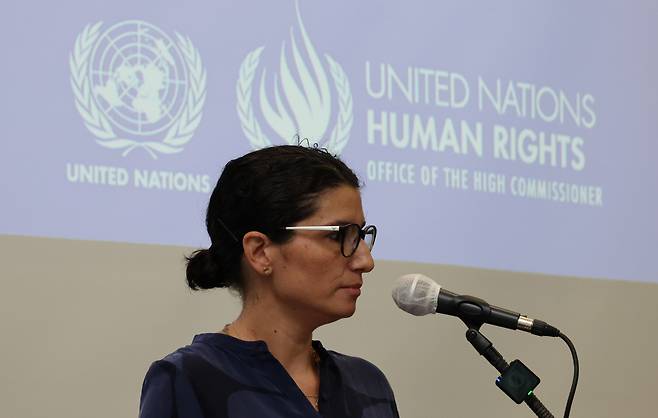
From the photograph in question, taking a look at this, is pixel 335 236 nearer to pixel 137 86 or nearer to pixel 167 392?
pixel 167 392

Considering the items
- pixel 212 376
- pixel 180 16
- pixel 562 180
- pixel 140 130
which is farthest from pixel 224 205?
pixel 562 180

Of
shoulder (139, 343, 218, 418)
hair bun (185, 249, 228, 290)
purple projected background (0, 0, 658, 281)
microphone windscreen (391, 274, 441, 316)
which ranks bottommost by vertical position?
shoulder (139, 343, 218, 418)

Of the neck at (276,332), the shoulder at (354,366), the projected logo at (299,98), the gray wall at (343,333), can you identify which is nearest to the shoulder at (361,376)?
the shoulder at (354,366)

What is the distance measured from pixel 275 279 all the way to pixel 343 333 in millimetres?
1341

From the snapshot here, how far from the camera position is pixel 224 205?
1.97m

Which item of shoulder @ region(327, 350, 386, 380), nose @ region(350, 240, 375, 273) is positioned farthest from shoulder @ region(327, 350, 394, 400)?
nose @ region(350, 240, 375, 273)

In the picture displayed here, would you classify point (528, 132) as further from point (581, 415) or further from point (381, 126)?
point (581, 415)

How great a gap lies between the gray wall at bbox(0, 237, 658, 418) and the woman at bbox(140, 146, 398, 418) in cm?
83

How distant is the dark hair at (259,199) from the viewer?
1917 millimetres

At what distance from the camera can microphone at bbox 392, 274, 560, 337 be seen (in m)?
1.78

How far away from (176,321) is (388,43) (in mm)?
1092

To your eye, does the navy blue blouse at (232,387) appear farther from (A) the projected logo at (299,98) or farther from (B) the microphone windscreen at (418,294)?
(A) the projected logo at (299,98)

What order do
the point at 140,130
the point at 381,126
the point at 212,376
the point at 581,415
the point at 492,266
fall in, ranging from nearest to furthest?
the point at 212,376
the point at 140,130
the point at 381,126
the point at 492,266
the point at 581,415

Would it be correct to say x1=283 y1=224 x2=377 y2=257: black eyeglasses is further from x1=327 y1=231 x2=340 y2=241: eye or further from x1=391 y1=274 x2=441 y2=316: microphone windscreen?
x1=391 y1=274 x2=441 y2=316: microphone windscreen
